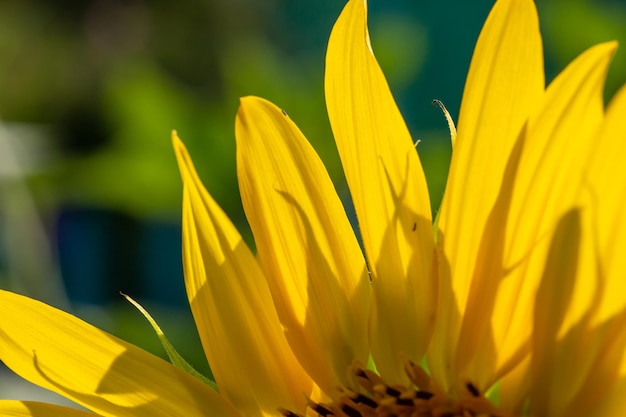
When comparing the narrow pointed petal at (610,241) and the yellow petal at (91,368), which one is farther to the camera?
the yellow petal at (91,368)

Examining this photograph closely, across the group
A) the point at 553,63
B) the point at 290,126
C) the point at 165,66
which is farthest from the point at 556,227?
the point at 165,66

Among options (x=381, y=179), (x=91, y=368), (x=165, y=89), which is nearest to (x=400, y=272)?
(x=381, y=179)

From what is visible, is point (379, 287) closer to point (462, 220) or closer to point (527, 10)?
point (462, 220)

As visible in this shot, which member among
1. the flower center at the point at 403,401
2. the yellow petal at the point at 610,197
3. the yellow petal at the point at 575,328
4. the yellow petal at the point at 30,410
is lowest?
the flower center at the point at 403,401

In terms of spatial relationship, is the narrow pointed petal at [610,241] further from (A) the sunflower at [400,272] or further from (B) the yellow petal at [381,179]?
(B) the yellow petal at [381,179]

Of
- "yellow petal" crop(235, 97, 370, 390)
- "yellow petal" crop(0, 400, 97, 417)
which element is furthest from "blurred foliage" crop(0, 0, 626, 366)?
"yellow petal" crop(0, 400, 97, 417)

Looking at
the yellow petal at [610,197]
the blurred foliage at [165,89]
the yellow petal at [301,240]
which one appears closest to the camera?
the yellow petal at [610,197]

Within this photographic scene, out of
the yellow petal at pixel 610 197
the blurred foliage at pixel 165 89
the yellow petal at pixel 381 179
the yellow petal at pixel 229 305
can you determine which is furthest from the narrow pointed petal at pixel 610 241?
the blurred foliage at pixel 165 89
